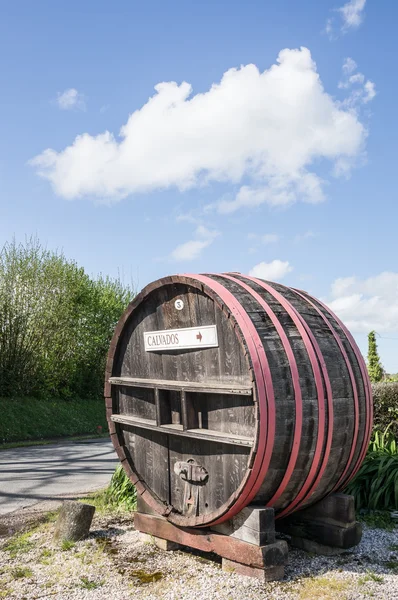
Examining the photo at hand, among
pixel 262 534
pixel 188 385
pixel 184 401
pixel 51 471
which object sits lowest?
pixel 51 471

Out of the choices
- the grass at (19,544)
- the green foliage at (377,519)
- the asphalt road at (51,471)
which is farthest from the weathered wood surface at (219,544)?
the asphalt road at (51,471)

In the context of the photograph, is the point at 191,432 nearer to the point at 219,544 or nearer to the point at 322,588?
the point at 219,544

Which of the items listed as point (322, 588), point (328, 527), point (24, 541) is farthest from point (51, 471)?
point (322, 588)

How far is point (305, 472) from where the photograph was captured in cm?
424

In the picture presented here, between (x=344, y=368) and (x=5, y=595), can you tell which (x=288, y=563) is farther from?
(x=5, y=595)

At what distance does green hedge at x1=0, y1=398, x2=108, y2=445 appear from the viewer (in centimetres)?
1620

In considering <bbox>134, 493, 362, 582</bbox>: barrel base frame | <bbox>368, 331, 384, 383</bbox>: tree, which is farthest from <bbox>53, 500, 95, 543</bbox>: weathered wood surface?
<bbox>368, 331, 384, 383</bbox>: tree

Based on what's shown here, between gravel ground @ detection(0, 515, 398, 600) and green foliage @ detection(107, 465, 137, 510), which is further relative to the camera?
green foliage @ detection(107, 465, 137, 510)

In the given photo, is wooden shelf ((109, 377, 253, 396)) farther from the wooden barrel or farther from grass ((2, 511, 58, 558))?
grass ((2, 511, 58, 558))

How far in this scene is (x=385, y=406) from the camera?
28.0 feet

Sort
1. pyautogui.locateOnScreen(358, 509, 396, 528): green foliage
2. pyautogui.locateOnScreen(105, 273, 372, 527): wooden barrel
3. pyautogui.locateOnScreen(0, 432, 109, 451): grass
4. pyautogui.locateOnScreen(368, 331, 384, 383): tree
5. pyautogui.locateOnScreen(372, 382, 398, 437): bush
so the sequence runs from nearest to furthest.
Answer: pyautogui.locateOnScreen(105, 273, 372, 527): wooden barrel < pyautogui.locateOnScreen(358, 509, 396, 528): green foliage < pyautogui.locateOnScreen(372, 382, 398, 437): bush < pyautogui.locateOnScreen(0, 432, 109, 451): grass < pyautogui.locateOnScreen(368, 331, 384, 383): tree

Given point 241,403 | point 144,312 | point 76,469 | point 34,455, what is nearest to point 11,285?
point 34,455

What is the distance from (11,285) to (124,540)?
1455cm

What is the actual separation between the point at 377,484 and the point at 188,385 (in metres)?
2.69
